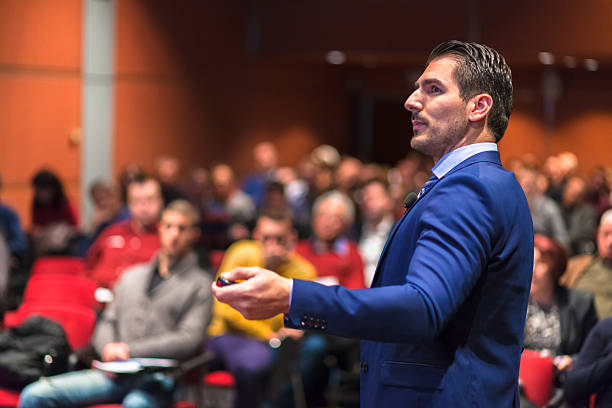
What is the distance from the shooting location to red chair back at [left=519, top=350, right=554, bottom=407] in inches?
138

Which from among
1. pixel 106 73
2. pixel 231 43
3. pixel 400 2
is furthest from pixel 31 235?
pixel 400 2

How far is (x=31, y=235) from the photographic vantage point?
752 cm

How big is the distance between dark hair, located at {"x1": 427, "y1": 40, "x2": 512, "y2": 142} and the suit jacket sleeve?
0.22m

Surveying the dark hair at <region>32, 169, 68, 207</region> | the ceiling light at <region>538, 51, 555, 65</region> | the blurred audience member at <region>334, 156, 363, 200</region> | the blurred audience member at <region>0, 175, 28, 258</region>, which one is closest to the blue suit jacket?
the blurred audience member at <region>0, 175, 28, 258</region>

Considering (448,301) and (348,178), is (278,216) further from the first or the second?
(348,178)

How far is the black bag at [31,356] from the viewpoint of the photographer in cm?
399

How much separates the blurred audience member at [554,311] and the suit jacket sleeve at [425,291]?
8.40ft

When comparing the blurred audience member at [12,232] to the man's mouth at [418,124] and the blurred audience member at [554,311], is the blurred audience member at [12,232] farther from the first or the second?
the man's mouth at [418,124]

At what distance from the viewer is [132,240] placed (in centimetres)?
616

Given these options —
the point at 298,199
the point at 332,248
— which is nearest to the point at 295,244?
the point at 332,248

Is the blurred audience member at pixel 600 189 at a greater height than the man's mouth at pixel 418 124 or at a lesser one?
lesser

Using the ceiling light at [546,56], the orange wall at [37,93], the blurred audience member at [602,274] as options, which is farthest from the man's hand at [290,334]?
the ceiling light at [546,56]

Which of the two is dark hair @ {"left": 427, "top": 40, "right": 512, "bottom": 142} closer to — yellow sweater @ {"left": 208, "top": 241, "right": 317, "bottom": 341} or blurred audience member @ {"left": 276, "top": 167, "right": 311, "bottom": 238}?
yellow sweater @ {"left": 208, "top": 241, "right": 317, "bottom": 341}

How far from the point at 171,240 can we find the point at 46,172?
3978 mm
